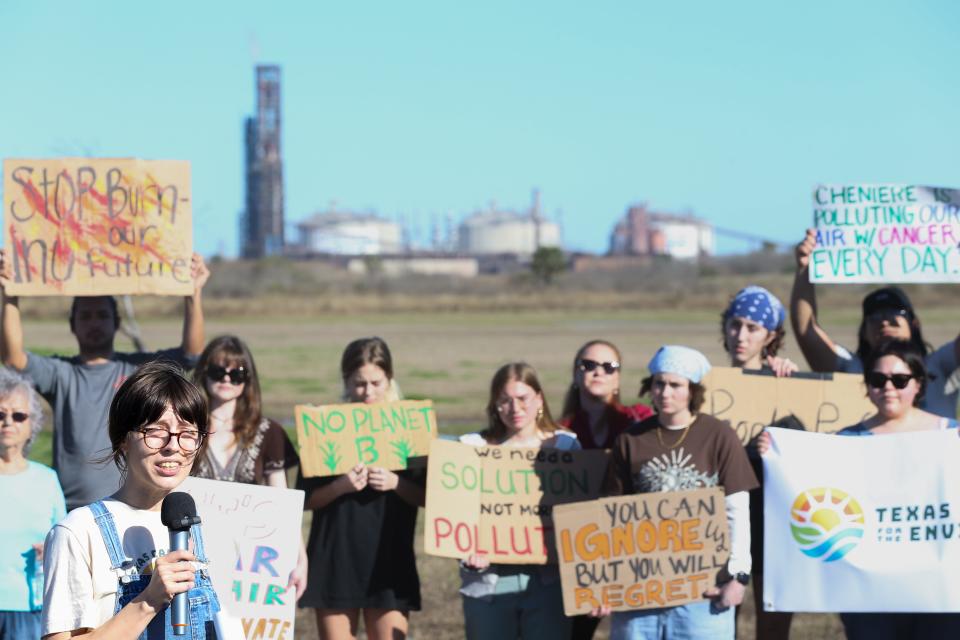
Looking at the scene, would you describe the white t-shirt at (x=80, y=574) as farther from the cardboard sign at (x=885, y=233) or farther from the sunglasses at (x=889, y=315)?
the cardboard sign at (x=885, y=233)

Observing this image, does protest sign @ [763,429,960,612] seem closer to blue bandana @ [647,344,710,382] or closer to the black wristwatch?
the black wristwatch

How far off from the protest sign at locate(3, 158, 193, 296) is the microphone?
3538 mm

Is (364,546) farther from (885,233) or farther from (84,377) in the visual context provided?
(885,233)

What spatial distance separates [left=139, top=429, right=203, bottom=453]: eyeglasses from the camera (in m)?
3.06

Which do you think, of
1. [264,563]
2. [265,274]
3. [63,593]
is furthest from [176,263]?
[265,274]

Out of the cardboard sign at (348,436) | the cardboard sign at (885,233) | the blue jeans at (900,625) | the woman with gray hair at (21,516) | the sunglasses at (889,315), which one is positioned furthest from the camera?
the cardboard sign at (885,233)

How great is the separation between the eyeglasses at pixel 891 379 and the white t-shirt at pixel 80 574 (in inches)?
143

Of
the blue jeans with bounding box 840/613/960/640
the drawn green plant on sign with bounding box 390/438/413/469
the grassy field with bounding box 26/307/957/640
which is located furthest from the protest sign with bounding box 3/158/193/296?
the blue jeans with bounding box 840/613/960/640

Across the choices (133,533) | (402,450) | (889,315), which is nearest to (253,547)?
(402,450)

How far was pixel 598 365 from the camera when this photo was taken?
6141 millimetres

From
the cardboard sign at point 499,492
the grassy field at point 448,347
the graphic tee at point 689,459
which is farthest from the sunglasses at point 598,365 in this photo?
the grassy field at point 448,347

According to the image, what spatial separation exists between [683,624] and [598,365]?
133 centimetres

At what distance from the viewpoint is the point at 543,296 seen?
80375mm

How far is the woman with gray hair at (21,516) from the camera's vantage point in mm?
5031
